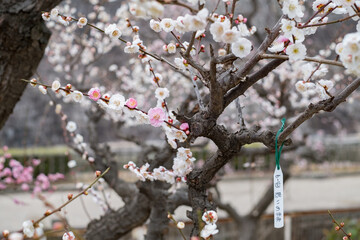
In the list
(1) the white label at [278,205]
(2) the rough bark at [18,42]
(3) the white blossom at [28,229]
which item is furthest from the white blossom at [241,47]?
(2) the rough bark at [18,42]

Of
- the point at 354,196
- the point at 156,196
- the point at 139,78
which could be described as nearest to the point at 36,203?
the point at 139,78

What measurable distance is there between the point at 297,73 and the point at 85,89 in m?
2.14

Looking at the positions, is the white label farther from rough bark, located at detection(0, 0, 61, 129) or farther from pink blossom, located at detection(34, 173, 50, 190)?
pink blossom, located at detection(34, 173, 50, 190)

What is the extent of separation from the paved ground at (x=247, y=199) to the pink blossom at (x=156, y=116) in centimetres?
629

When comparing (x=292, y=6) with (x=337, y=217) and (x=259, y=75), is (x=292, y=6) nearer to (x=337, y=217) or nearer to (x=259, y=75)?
(x=259, y=75)

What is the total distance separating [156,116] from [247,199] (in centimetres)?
951

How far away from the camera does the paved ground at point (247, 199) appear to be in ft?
28.6

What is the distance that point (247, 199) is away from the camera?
10.8m

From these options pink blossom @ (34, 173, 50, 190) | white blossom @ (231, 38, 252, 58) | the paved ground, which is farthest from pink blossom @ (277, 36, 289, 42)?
the paved ground

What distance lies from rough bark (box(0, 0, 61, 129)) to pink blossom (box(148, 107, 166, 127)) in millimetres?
1123

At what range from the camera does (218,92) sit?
1544 millimetres

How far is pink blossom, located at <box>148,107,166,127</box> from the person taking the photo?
1653 millimetres

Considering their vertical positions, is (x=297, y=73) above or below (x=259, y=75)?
below

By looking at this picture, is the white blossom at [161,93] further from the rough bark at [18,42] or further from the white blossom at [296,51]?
the rough bark at [18,42]
